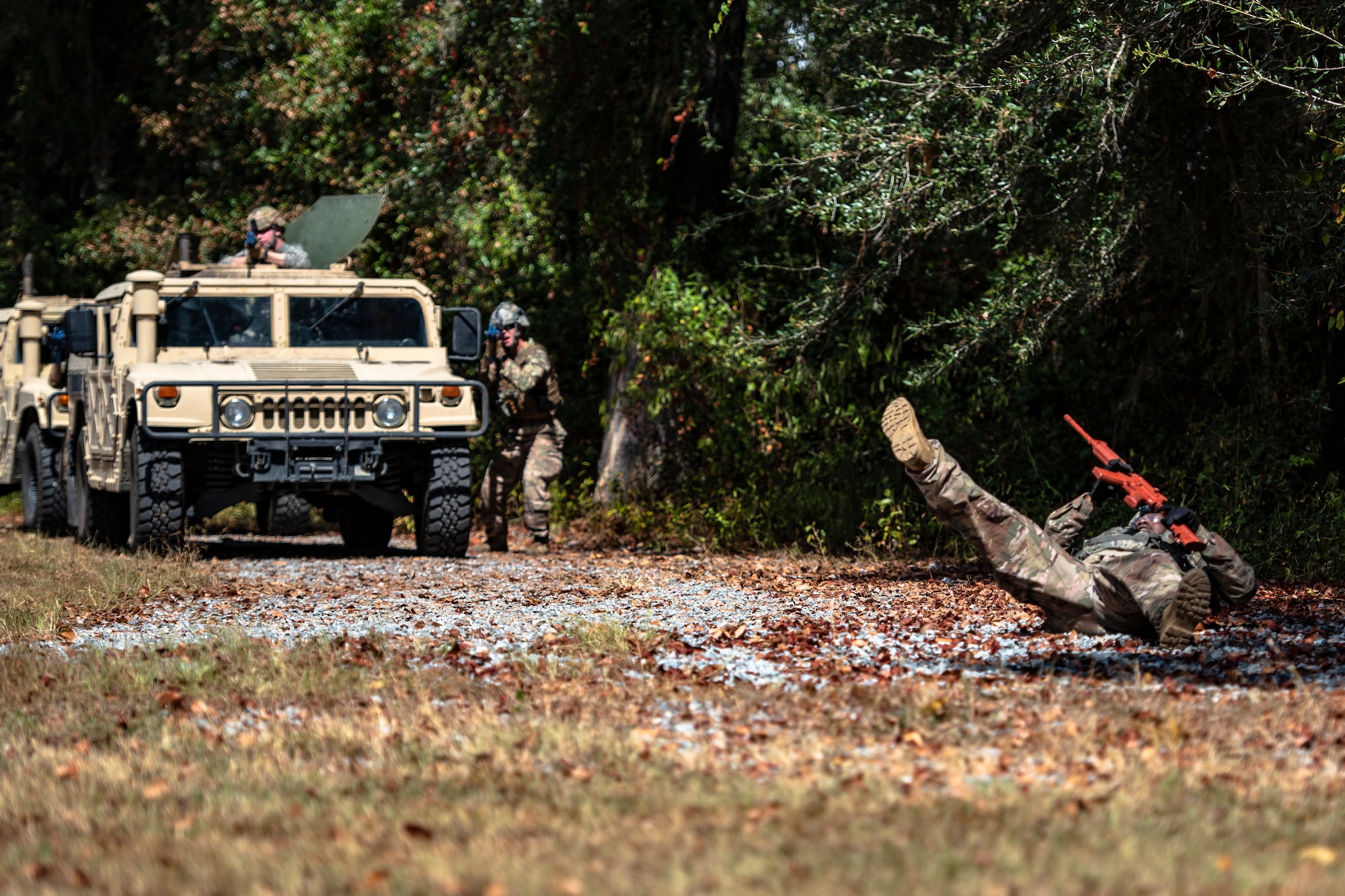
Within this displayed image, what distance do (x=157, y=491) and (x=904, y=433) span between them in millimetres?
6236

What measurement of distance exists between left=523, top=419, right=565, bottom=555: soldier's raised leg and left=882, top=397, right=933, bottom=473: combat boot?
243 inches

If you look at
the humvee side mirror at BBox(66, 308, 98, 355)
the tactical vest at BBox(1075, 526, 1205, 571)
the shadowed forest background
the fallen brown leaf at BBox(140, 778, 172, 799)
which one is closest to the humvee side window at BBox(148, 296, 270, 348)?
the humvee side mirror at BBox(66, 308, 98, 355)

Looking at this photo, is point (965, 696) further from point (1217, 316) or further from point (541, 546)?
point (541, 546)

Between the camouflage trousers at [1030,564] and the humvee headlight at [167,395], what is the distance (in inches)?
237

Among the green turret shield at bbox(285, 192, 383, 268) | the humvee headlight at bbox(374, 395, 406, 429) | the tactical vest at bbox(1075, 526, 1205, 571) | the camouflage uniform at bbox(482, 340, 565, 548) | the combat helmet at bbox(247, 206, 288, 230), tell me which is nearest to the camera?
the tactical vest at bbox(1075, 526, 1205, 571)

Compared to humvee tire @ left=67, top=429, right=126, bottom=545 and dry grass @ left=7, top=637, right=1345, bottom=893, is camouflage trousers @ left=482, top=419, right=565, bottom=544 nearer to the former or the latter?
humvee tire @ left=67, top=429, right=126, bottom=545

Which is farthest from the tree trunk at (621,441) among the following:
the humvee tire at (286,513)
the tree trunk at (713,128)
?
the humvee tire at (286,513)

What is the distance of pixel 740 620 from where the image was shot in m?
7.94

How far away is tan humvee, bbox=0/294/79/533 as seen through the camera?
14492 mm

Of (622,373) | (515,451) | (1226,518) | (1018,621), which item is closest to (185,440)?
(515,451)

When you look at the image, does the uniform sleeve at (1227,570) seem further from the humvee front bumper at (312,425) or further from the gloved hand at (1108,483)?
the humvee front bumper at (312,425)

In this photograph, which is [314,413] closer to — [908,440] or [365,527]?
[365,527]

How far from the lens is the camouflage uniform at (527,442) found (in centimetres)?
1282

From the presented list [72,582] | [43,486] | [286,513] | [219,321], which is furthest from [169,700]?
[43,486]
